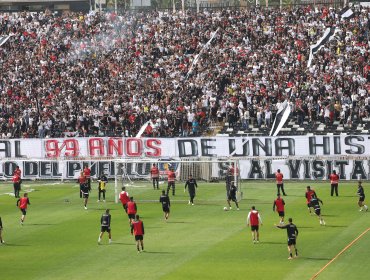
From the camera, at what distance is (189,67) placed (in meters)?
89.2

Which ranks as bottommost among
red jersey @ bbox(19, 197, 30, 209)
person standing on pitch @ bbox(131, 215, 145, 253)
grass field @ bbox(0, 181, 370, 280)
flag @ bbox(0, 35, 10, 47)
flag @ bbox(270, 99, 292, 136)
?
grass field @ bbox(0, 181, 370, 280)

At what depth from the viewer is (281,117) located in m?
79.7

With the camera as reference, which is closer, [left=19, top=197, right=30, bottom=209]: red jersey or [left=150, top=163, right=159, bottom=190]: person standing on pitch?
[left=19, top=197, right=30, bottom=209]: red jersey

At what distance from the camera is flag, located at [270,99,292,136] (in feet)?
260

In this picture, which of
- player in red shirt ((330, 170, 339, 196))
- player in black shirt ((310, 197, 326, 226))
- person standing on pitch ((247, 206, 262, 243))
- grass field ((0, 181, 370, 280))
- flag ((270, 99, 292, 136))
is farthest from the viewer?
flag ((270, 99, 292, 136))

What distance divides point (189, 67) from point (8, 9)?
32883mm

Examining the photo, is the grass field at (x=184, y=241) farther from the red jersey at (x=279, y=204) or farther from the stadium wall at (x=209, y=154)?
the stadium wall at (x=209, y=154)

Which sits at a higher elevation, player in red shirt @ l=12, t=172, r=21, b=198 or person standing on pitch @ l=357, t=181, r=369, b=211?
player in red shirt @ l=12, t=172, r=21, b=198

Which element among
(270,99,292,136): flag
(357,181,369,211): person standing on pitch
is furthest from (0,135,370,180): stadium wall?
(357,181,369,211): person standing on pitch

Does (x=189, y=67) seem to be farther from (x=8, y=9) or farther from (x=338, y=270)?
(x=338, y=270)

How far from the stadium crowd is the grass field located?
12.0m

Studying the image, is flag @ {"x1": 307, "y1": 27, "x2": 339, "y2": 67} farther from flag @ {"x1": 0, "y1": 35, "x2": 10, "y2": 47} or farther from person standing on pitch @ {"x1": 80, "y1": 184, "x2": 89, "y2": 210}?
flag @ {"x1": 0, "y1": 35, "x2": 10, "y2": 47}

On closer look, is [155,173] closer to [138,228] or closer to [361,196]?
[361,196]

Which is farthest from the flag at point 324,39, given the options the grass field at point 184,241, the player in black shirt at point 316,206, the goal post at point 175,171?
the player in black shirt at point 316,206
